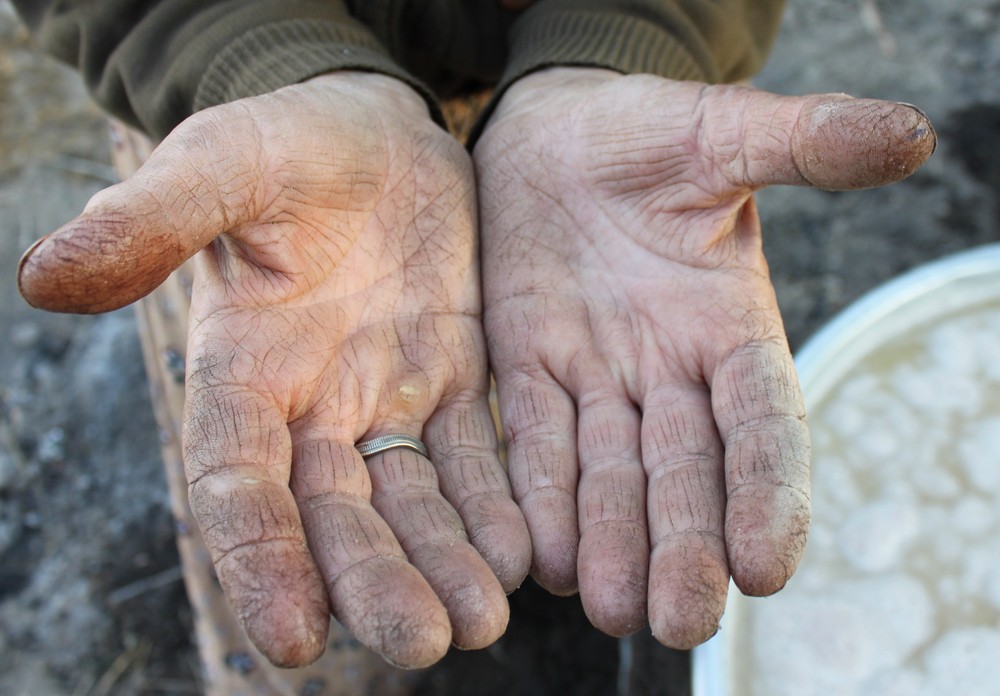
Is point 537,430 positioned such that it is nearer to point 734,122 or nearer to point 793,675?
point 734,122

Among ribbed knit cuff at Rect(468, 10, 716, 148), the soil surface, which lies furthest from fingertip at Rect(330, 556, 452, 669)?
ribbed knit cuff at Rect(468, 10, 716, 148)

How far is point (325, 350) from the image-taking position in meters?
1.22

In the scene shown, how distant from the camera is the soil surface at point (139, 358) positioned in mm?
1879

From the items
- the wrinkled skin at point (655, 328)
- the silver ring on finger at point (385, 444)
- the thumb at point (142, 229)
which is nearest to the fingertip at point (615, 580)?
the wrinkled skin at point (655, 328)

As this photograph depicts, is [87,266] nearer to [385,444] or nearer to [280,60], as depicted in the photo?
[385,444]

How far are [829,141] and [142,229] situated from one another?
2.68 feet

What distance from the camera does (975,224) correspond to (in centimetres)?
237

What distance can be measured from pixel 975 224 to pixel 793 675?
1.51m

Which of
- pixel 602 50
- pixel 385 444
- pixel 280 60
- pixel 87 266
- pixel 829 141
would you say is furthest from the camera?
pixel 602 50

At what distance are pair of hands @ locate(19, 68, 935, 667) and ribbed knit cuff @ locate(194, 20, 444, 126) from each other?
59mm

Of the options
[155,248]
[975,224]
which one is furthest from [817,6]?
[155,248]

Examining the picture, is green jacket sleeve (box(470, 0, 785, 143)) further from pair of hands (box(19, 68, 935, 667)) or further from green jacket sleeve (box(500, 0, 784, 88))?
pair of hands (box(19, 68, 935, 667))

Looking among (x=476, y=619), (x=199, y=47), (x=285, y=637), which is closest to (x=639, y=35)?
(x=199, y=47)

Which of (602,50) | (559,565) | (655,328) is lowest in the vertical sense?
(559,565)
